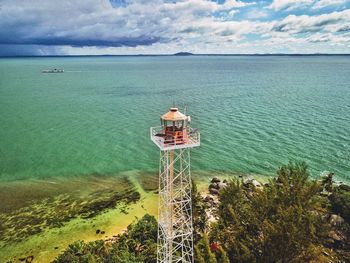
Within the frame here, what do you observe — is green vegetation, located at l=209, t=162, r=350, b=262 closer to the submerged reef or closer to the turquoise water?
the submerged reef

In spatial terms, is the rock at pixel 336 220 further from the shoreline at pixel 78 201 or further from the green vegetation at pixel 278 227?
the shoreline at pixel 78 201

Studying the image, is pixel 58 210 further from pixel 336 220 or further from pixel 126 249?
pixel 336 220

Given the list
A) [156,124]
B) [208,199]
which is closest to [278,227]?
[208,199]

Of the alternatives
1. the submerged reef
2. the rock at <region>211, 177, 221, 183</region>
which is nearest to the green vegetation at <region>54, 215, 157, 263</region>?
the submerged reef

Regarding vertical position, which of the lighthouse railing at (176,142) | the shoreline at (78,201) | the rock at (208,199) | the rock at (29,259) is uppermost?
the lighthouse railing at (176,142)

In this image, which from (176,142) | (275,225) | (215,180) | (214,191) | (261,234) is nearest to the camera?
(176,142)

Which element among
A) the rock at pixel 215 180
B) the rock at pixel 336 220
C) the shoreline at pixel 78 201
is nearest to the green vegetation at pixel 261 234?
the rock at pixel 336 220

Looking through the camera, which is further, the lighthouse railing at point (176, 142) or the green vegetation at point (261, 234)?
the green vegetation at point (261, 234)
